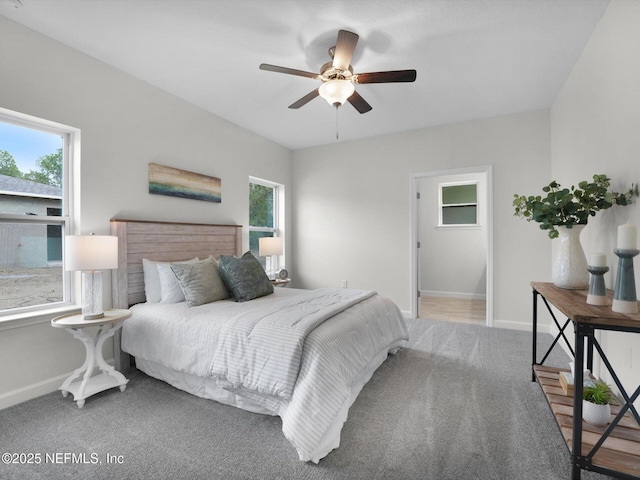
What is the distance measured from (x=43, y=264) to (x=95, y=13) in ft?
6.32

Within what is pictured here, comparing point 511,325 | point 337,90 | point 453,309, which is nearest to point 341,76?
point 337,90

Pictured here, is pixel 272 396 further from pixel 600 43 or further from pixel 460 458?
pixel 600 43

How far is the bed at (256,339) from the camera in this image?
185 cm

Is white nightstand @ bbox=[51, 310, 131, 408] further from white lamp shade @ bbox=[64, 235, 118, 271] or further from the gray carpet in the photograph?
white lamp shade @ bbox=[64, 235, 118, 271]

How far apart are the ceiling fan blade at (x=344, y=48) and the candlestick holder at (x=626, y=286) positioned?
1927mm

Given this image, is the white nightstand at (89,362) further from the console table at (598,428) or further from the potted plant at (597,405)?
the potted plant at (597,405)

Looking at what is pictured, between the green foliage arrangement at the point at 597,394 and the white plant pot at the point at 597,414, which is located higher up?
the green foliage arrangement at the point at 597,394

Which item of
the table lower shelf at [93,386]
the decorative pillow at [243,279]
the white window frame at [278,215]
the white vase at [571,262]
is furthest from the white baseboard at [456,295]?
the table lower shelf at [93,386]

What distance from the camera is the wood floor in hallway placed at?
15.3 feet

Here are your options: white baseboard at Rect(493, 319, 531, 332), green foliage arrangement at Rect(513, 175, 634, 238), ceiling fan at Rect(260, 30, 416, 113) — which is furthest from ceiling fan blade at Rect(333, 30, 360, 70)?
white baseboard at Rect(493, 319, 531, 332)

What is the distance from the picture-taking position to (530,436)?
1.87 m

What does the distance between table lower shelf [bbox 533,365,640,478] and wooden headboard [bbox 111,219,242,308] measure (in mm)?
3331

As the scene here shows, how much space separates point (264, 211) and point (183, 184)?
1.75m

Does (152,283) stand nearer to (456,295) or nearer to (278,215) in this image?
(278,215)
